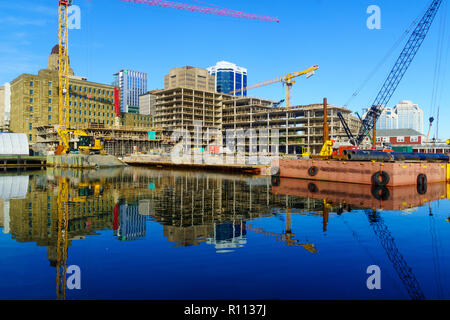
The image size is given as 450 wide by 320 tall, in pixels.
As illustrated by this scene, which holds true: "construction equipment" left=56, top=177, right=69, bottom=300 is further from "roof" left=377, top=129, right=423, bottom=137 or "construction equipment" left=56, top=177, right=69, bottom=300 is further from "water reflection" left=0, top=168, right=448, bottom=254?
"roof" left=377, top=129, right=423, bottom=137

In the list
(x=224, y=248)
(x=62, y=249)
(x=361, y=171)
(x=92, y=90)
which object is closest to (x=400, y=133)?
(x=361, y=171)

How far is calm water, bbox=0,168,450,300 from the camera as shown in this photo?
14570mm

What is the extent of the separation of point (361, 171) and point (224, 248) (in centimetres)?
4158

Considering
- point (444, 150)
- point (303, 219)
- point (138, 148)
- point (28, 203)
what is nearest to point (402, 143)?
point (444, 150)

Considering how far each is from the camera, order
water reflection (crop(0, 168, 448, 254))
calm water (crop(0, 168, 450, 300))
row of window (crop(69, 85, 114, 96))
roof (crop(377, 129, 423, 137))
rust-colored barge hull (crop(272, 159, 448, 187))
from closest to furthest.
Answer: calm water (crop(0, 168, 450, 300)), water reflection (crop(0, 168, 448, 254)), rust-colored barge hull (crop(272, 159, 448, 187)), roof (crop(377, 129, 423, 137)), row of window (crop(69, 85, 114, 96))

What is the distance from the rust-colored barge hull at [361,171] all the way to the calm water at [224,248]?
1257 centimetres

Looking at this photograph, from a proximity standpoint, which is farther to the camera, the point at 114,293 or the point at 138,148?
the point at 138,148

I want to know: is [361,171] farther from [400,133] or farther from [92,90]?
A: [92,90]

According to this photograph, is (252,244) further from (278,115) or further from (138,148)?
(278,115)

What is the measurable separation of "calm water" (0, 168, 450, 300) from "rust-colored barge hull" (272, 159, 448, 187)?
12570mm

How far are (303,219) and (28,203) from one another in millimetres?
30150

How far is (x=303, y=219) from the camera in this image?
3027 cm

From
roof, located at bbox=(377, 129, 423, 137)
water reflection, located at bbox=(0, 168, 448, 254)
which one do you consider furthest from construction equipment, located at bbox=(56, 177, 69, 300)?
roof, located at bbox=(377, 129, 423, 137)

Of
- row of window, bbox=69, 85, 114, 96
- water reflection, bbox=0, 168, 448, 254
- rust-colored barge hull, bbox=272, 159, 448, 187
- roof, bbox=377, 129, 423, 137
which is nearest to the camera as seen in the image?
water reflection, bbox=0, 168, 448, 254
